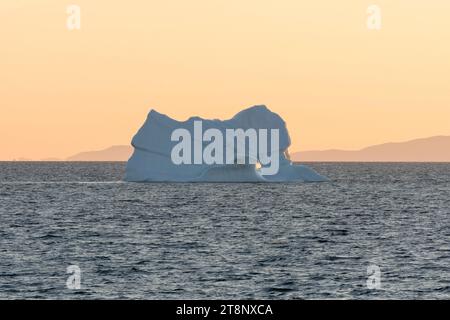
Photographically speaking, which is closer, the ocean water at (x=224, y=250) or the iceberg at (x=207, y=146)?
the ocean water at (x=224, y=250)

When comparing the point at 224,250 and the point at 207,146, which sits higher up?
the point at 207,146

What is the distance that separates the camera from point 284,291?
23.4 m

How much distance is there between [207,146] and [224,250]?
4708cm

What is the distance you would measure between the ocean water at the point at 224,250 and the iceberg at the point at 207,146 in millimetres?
14478

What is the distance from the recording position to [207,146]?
80562 mm

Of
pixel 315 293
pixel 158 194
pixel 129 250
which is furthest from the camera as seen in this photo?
pixel 158 194

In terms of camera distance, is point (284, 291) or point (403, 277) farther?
point (403, 277)

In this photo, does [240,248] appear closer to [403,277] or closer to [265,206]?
[403,277]

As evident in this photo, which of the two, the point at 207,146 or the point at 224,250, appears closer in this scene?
the point at 224,250

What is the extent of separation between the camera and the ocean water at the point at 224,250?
23.9 meters

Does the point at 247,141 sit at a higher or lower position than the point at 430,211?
higher

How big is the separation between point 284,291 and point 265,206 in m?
40.3

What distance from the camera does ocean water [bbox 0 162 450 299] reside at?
2392 centimetres
